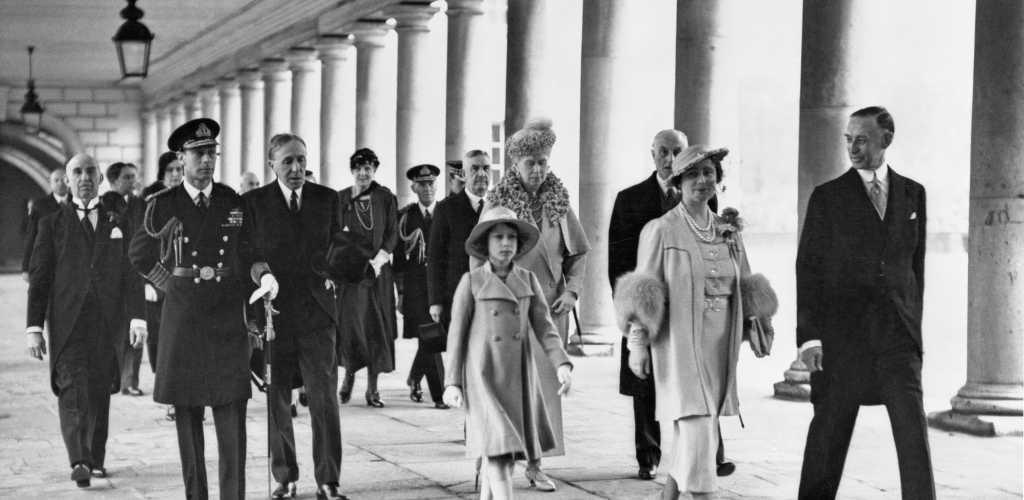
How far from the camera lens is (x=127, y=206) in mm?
12719

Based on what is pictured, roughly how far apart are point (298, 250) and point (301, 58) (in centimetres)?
2160

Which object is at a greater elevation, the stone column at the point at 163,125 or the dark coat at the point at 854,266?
the stone column at the point at 163,125

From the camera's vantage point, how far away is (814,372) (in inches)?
277

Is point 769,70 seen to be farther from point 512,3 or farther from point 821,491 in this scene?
point 821,491

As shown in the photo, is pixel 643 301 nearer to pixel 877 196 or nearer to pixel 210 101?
pixel 877 196

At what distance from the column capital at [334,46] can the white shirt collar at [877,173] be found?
2042 centimetres

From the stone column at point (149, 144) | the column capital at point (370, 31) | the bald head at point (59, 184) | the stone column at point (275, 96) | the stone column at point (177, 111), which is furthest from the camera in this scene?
the stone column at point (149, 144)

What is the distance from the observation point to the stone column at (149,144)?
45.7 metres

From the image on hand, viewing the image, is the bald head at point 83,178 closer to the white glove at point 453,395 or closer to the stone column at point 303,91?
the white glove at point 453,395

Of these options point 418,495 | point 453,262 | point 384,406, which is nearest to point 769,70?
point 384,406

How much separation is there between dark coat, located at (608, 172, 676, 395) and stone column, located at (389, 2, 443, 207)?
13588mm

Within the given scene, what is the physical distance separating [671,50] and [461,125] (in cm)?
311

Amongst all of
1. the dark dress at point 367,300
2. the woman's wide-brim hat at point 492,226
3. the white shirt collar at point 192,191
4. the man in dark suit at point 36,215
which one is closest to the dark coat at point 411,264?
the dark dress at point 367,300

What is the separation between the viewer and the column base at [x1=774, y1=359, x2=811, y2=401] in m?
12.3
